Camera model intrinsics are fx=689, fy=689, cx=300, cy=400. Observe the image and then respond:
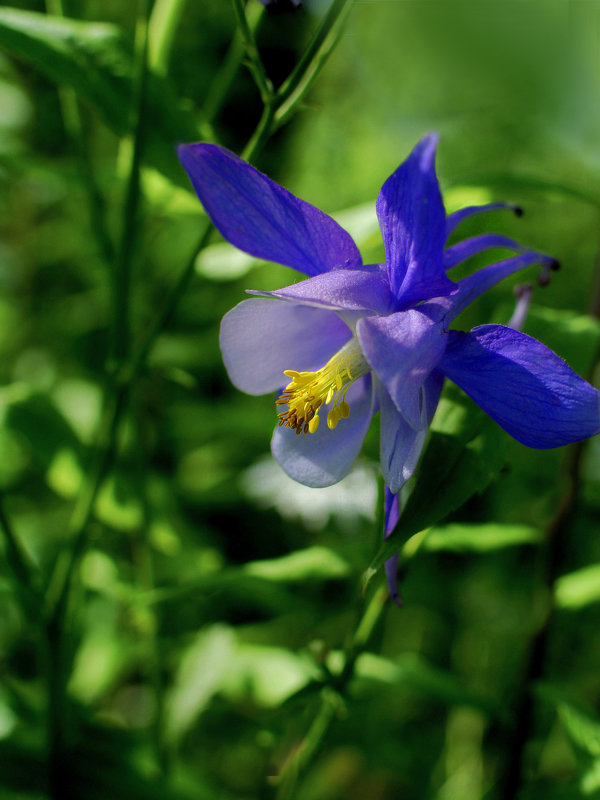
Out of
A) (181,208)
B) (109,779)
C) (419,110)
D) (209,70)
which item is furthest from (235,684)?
(209,70)

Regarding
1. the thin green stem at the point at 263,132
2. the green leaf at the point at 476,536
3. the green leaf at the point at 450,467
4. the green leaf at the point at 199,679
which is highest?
the thin green stem at the point at 263,132

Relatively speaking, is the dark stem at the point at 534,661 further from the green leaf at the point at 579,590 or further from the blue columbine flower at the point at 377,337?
the blue columbine flower at the point at 377,337

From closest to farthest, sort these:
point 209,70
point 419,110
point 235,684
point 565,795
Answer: point 565,795, point 235,684, point 419,110, point 209,70

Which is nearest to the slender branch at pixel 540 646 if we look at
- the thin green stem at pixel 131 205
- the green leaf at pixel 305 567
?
the green leaf at pixel 305 567

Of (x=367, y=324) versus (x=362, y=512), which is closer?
(x=367, y=324)

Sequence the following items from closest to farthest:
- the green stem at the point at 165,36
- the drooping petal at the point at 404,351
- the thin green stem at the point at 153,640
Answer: the drooping petal at the point at 404,351 < the green stem at the point at 165,36 < the thin green stem at the point at 153,640

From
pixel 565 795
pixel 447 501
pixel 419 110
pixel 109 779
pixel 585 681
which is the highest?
pixel 419 110

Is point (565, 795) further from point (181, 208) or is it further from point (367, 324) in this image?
point (181, 208)
